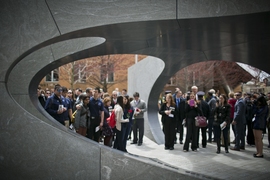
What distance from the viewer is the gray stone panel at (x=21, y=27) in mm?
4750

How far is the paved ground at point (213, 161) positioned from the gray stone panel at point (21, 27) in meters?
3.44

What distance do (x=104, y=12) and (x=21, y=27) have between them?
4.54 feet

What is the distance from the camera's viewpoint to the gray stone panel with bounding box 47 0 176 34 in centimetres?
480

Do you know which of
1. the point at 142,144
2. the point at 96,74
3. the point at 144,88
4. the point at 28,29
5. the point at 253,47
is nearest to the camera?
the point at 28,29

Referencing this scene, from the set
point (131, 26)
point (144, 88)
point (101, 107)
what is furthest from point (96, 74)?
point (131, 26)

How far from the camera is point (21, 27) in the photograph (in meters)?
4.80

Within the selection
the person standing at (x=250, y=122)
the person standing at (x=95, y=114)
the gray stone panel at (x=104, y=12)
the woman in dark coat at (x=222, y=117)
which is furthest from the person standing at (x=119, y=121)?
the person standing at (x=250, y=122)

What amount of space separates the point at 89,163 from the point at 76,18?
7.93ft

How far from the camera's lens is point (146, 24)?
16.5 feet

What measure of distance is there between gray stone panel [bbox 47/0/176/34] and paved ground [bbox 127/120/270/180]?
3.05 metres

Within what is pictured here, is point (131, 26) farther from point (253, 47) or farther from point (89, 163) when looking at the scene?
point (253, 47)

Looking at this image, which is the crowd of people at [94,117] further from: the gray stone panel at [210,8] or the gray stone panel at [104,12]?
the gray stone panel at [210,8]

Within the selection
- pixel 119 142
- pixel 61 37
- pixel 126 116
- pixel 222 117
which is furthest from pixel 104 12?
pixel 222 117

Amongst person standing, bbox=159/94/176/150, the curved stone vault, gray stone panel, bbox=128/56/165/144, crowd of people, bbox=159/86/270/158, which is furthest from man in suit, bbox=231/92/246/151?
the curved stone vault
